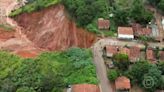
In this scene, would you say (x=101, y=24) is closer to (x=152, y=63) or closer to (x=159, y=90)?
(x=152, y=63)

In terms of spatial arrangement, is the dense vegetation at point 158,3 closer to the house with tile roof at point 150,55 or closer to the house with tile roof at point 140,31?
the house with tile roof at point 140,31

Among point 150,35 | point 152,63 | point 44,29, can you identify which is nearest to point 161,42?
point 150,35

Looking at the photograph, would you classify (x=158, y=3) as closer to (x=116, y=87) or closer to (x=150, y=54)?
(x=150, y=54)

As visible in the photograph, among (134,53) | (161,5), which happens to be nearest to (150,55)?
(134,53)

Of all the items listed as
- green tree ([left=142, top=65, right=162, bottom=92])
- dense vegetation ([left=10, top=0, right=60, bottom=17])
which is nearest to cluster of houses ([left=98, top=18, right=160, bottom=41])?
green tree ([left=142, top=65, right=162, bottom=92])

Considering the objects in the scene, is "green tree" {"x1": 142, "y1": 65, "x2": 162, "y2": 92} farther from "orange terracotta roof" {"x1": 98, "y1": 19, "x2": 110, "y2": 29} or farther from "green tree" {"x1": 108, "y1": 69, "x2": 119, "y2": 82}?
"orange terracotta roof" {"x1": 98, "y1": 19, "x2": 110, "y2": 29}

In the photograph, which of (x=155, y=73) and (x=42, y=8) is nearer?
(x=155, y=73)
